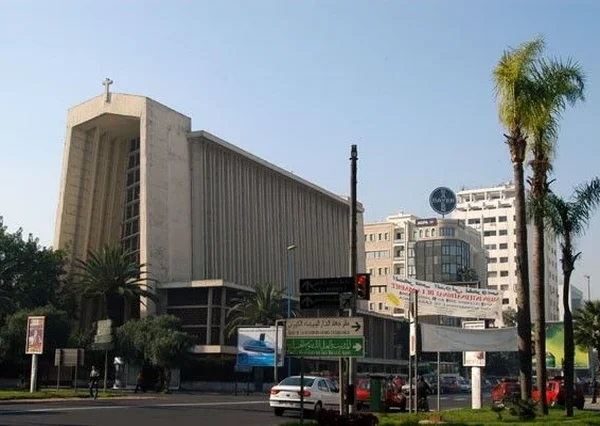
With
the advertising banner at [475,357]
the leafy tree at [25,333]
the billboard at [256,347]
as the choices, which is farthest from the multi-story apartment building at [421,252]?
the advertising banner at [475,357]

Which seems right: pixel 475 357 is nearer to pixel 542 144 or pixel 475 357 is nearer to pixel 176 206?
pixel 542 144

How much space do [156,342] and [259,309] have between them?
37.4 ft

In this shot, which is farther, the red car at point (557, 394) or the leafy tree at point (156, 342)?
the leafy tree at point (156, 342)

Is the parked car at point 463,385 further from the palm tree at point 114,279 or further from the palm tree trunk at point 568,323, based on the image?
the palm tree trunk at point 568,323

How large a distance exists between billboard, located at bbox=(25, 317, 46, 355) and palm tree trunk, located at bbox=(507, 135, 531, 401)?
2884cm

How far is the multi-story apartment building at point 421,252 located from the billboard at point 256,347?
233 ft

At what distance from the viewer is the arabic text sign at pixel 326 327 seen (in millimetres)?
19609

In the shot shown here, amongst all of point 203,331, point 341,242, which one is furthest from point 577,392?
point 341,242

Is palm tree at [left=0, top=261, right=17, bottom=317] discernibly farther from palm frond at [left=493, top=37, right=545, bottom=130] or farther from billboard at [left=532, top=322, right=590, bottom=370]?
palm frond at [left=493, top=37, right=545, bottom=130]

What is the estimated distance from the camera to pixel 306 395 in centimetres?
2958

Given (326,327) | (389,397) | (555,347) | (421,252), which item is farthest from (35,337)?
(421,252)

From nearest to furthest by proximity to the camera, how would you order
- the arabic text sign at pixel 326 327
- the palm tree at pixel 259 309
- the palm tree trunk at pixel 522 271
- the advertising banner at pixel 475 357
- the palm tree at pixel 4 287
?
the arabic text sign at pixel 326 327 < the palm tree trunk at pixel 522 271 < the advertising banner at pixel 475 357 < the palm tree at pixel 4 287 < the palm tree at pixel 259 309

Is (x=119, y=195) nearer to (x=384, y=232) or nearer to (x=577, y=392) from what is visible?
(x=577, y=392)

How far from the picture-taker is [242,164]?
291 feet
